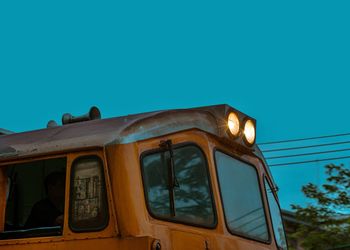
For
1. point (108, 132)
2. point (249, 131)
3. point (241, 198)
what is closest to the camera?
point (108, 132)

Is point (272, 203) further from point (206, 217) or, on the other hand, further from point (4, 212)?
point (4, 212)

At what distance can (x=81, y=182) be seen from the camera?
4.19m

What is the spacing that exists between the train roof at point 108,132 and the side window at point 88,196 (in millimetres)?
140

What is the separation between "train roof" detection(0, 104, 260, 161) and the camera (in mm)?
4219

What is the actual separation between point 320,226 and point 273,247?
1144 centimetres

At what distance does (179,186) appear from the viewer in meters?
4.39

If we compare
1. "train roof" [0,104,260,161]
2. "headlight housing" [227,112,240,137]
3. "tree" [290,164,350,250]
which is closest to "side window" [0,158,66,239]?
"train roof" [0,104,260,161]

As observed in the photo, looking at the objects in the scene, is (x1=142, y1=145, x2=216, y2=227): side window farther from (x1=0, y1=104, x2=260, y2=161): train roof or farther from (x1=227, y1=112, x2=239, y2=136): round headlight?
(x1=227, y1=112, x2=239, y2=136): round headlight

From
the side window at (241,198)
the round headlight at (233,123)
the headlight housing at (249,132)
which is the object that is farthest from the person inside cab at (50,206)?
the headlight housing at (249,132)

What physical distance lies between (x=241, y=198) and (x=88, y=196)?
149 cm

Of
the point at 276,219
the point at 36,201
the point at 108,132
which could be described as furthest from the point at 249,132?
the point at 36,201

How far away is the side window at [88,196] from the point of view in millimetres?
4070

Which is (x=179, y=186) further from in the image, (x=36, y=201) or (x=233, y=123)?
(x=36, y=201)

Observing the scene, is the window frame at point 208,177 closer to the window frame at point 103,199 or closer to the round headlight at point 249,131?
the window frame at point 103,199
